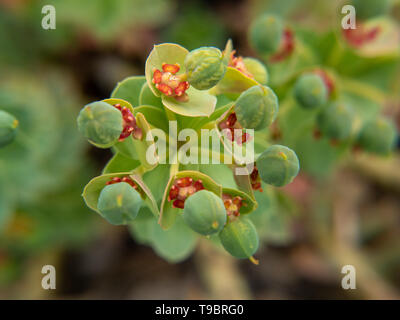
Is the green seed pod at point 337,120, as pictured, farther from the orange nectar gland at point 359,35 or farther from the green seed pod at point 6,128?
the green seed pod at point 6,128

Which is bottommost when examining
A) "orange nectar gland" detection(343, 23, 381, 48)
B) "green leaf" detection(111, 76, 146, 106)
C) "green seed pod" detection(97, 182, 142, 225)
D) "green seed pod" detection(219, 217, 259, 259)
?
"green seed pod" detection(219, 217, 259, 259)

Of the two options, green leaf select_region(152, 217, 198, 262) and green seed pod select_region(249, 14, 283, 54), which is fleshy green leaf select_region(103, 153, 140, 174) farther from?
green seed pod select_region(249, 14, 283, 54)

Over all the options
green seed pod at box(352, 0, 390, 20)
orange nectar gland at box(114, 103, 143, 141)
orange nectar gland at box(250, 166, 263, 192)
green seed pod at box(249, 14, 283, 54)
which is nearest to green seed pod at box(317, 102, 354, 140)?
green seed pod at box(249, 14, 283, 54)

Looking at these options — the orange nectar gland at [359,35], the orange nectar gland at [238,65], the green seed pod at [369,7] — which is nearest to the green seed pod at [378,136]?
the orange nectar gland at [359,35]

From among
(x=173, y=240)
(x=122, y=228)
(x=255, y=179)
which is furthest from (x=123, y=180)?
(x=122, y=228)

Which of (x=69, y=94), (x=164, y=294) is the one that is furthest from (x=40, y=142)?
(x=164, y=294)

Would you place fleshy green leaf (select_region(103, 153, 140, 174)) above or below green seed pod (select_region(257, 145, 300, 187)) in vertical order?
above

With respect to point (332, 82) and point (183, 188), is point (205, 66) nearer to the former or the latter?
point (183, 188)
